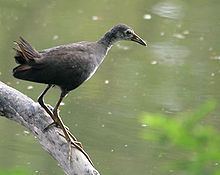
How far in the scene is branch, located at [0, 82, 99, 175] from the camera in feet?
10.4

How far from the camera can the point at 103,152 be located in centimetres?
498

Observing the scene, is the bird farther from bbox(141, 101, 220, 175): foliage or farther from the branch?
bbox(141, 101, 220, 175): foliage

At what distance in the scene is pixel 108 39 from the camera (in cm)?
368

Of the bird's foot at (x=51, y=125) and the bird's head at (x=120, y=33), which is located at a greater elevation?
the bird's head at (x=120, y=33)

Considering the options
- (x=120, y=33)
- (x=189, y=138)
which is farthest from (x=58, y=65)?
(x=189, y=138)

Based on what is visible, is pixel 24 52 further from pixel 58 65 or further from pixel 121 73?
pixel 121 73

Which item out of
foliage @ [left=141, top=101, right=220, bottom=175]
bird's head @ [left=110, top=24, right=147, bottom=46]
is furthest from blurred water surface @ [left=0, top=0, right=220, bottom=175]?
foliage @ [left=141, top=101, right=220, bottom=175]

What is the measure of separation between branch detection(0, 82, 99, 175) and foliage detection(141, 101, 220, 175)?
1.43 m

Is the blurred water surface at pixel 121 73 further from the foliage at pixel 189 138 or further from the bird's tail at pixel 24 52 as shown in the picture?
the foliage at pixel 189 138

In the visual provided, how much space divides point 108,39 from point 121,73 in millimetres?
2676

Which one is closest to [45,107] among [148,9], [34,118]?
[34,118]

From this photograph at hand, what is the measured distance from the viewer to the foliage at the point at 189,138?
1696 millimetres

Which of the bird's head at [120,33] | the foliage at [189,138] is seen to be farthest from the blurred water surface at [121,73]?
the foliage at [189,138]

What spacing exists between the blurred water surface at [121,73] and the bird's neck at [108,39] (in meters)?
0.94
